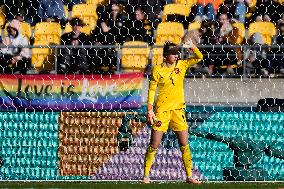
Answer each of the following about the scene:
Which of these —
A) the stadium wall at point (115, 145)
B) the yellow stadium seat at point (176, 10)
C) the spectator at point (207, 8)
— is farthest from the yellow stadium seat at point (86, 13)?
the stadium wall at point (115, 145)

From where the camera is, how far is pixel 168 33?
46.4ft

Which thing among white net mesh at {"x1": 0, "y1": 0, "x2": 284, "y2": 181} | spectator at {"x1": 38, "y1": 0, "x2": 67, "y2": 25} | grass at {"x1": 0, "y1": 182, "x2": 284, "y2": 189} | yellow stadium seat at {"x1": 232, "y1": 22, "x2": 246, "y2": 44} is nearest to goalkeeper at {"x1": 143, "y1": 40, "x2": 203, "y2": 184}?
grass at {"x1": 0, "y1": 182, "x2": 284, "y2": 189}

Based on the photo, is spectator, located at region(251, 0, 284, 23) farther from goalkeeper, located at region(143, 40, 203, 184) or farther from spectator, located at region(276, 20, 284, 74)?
goalkeeper, located at region(143, 40, 203, 184)

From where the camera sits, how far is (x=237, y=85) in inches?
520

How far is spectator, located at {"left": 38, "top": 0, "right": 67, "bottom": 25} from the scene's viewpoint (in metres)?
14.4

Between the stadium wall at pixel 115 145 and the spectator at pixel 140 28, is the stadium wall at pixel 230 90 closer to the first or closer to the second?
the stadium wall at pixel 115 145

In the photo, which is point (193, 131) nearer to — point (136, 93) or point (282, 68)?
point (136, 93)

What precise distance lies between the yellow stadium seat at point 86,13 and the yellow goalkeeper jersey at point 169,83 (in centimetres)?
379

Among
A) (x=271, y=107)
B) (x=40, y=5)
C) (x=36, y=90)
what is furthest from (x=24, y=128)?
(x=271, y=107)

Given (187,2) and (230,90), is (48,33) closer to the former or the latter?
(187,2)

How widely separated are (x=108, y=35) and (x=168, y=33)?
929mm

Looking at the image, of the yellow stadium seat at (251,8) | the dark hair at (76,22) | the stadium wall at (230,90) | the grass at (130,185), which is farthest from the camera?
the yellow stadium seat at (251,8)

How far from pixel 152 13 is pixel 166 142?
8.99 feet

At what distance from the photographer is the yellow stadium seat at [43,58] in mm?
13375
